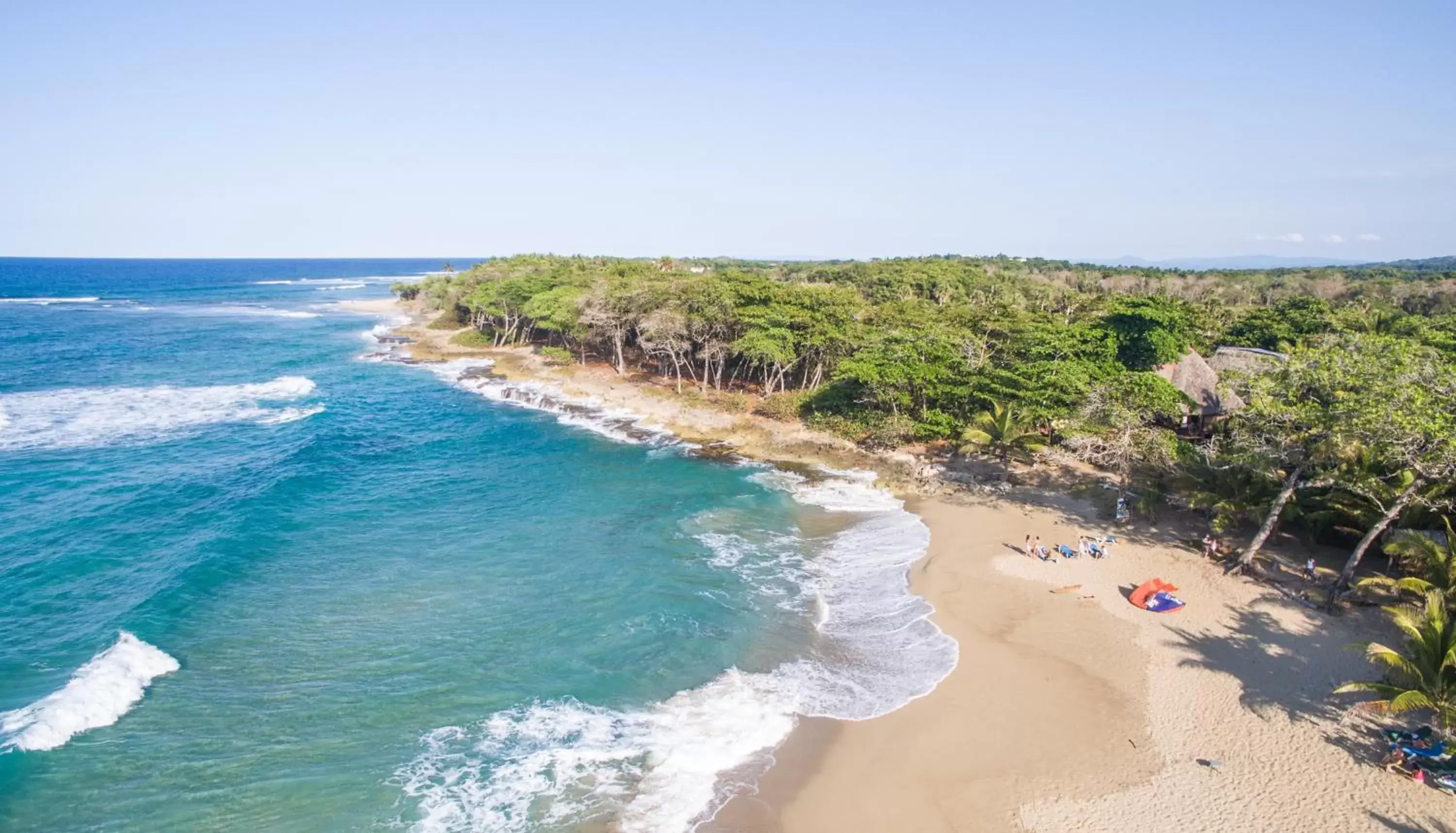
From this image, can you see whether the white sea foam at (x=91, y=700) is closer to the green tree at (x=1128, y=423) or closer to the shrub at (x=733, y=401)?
the shrub at (x=733, y=401)

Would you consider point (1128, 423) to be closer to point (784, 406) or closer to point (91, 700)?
point (784, 406)

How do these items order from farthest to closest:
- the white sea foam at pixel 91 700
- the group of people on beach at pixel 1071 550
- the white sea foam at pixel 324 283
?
the white sea foam at pixel 324 283 < the group of people on beach at pixel 1071 550 < the white sea foam at pixel 91 700

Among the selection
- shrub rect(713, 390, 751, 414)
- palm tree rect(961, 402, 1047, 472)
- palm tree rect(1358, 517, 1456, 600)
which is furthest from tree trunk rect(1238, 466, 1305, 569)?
shrub rect(713, 390, 751, 414)

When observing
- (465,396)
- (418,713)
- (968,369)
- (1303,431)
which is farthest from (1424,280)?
(418,713)

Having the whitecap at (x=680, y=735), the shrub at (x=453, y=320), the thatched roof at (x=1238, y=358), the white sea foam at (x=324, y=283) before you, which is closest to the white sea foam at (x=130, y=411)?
the shrub at (x=453, y=320)

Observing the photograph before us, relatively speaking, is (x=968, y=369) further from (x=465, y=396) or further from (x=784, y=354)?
(x=465, y=396)

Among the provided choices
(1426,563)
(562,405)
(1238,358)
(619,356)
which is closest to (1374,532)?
(1426,563)

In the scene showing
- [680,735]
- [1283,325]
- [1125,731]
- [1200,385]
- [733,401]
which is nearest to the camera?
[1125,731]
